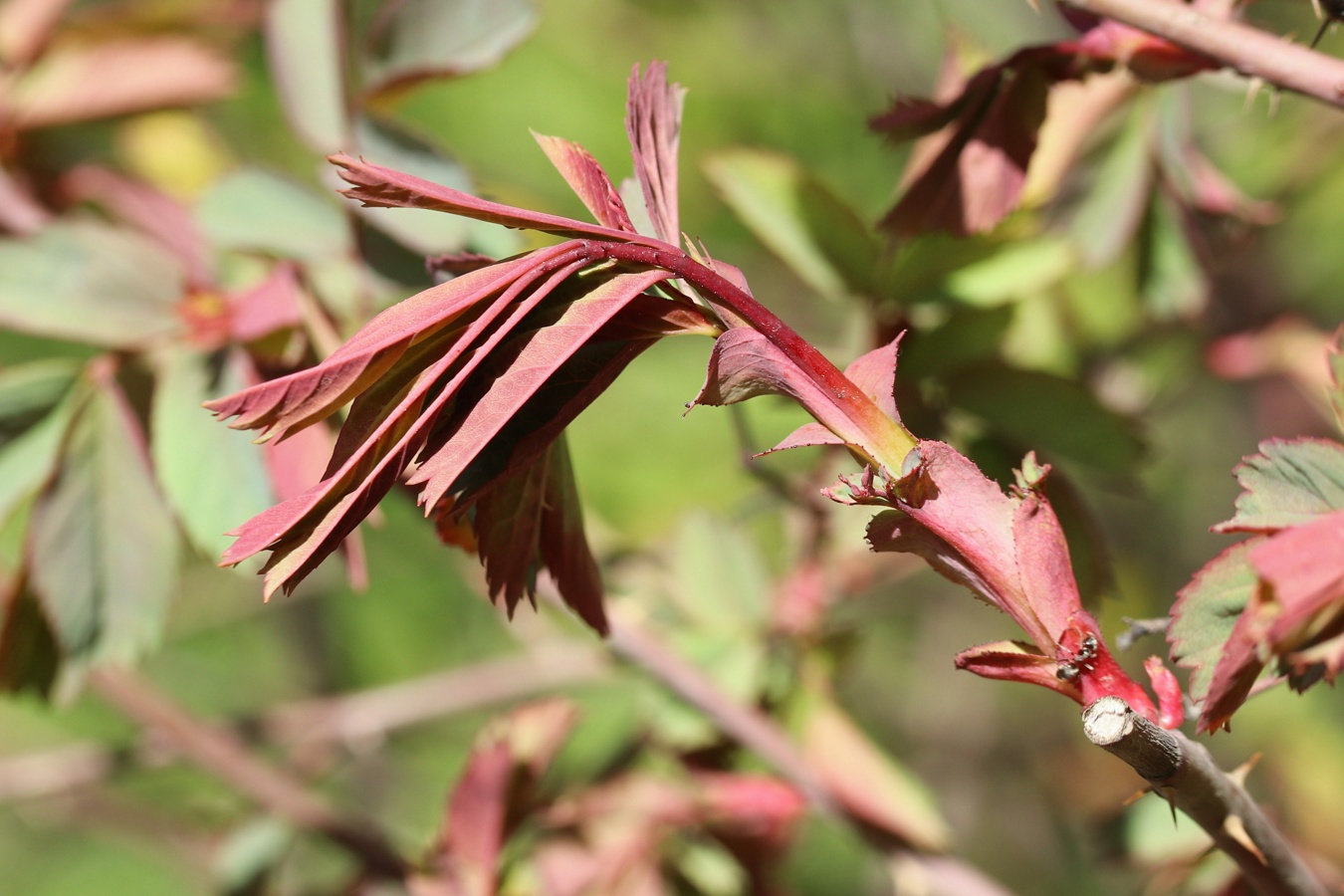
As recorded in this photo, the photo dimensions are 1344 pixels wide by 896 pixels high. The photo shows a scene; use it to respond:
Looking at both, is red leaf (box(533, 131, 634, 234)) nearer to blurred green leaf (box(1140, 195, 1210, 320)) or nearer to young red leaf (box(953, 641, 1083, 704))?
young red leaf (box(953, 641, 1083, 704))

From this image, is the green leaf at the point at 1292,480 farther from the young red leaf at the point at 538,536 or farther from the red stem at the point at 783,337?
the young red leaf at the point at 538,536

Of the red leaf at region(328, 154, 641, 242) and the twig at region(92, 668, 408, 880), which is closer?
the red leaf at region(328, 154, 641, 242)

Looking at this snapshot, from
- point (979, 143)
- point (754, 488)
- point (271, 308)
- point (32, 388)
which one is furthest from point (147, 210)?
point (754, 488)

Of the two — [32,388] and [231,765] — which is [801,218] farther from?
[231,765]

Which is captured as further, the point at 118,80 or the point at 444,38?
the point at 118,80

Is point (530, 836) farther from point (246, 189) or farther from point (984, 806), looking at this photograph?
point (984, 806)

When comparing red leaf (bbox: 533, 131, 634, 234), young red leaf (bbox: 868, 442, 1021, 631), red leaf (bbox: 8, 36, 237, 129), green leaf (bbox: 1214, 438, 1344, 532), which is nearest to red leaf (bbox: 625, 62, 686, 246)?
red leaf (bbox: 533, 131, 634, 234)
